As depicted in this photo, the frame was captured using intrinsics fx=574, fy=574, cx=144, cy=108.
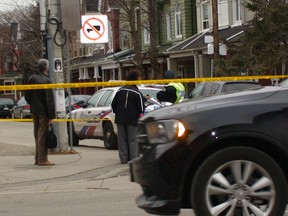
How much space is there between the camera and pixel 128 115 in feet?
36.2

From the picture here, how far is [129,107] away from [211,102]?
5783 millimetres

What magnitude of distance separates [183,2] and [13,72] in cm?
4127

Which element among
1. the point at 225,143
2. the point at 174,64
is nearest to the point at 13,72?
the point at 174,64

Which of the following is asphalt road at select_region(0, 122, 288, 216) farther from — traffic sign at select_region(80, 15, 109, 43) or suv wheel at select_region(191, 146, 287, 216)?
traffic sign at select_region(80, 15, 109, 43)

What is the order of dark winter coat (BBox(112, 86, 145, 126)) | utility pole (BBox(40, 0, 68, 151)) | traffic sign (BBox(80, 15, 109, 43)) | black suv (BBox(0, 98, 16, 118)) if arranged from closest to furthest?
dark winter coat (BBox(112, 86, 145, 126)), utility pole (BBox(40, 0, 68, 151)), traffic sign (BBox(80, 15, 109, 43)), black suv (BBox(0, 98, 16, 118))

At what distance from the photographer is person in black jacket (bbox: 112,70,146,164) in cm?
1106

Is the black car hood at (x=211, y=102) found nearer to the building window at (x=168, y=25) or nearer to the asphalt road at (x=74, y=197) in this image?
the asphalt road at (x=74, y=197)

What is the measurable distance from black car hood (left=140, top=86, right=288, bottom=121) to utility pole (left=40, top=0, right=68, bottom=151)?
7.48m

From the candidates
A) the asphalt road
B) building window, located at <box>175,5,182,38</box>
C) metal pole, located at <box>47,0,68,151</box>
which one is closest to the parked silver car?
building window, located at <box>175,5,182,38</box>

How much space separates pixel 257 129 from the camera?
16.7 ft

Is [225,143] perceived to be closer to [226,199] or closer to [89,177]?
[226,199]

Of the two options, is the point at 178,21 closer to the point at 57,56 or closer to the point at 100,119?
the point at 100,119

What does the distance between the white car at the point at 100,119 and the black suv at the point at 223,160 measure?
901cm

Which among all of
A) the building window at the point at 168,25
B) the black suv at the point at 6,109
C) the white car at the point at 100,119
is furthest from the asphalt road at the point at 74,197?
the black suv at the point at 6,109
